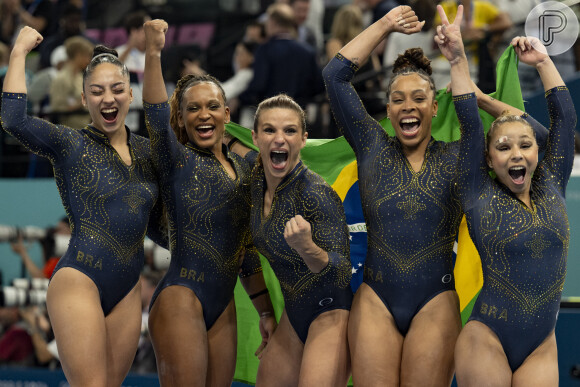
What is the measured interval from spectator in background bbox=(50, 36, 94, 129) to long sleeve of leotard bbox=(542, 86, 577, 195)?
4.94 m

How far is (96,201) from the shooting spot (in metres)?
3.86

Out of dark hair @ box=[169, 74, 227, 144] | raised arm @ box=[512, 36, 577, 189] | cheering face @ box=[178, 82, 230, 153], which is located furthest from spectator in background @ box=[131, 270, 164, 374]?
raised arm @ box=[512, 36, 577, 189]

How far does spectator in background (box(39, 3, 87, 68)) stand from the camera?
8.85 metres

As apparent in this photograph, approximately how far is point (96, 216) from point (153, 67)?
0.71 m

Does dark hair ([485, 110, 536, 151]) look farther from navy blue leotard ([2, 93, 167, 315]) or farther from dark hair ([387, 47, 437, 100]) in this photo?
navy blue leotard ([2, 93, 167, 315])

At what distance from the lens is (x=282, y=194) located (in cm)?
386

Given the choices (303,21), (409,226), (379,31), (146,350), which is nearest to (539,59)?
(379,31)

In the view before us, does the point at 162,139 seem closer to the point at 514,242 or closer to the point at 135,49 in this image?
the point at 514,242

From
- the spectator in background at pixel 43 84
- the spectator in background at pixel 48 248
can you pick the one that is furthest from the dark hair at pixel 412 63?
the spectator in background at pixel 43 84

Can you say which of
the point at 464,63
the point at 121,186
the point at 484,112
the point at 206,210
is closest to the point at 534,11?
the point at 484,112

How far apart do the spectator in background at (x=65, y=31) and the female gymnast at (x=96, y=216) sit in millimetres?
5114

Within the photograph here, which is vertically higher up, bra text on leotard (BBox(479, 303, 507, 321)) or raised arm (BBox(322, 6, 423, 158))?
raised arm (BBox(322, 6, 423, 158))

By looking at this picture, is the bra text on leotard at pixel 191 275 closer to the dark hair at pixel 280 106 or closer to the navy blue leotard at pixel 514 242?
the dark hair at pixel 280 106

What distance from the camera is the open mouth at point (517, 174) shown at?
363 cm
